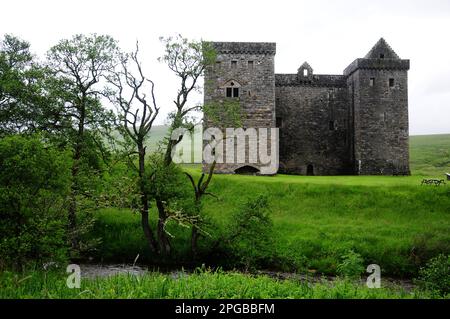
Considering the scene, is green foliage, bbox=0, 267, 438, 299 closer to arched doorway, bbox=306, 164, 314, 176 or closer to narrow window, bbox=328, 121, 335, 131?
arched doorway, bbox=306, 164, 314, 176

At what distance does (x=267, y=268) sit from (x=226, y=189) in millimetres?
10524

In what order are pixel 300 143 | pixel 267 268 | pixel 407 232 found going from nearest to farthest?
pixel 267 268 < pixel 407 232 < pixel 300 143

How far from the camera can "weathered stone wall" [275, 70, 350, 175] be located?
49844mm

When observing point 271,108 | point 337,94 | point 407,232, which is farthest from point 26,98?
point 337,94

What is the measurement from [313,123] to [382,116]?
24.8 ft

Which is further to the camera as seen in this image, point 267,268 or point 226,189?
point 226,189

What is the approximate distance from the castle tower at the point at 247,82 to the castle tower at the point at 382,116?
34.8 ft

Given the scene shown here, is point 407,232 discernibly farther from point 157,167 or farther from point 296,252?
point 157,167

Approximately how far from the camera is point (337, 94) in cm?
5072

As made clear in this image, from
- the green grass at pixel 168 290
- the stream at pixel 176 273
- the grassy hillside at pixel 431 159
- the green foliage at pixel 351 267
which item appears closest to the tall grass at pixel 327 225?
the stream at pixel 176 273

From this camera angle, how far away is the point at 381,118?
46406mm

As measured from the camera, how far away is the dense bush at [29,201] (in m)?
17.5

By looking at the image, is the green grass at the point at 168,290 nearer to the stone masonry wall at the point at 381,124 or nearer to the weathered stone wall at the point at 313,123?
the stone masonry wall at the point at 381,124

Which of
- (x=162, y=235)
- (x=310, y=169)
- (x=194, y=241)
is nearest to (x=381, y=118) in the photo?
(x=310, y=169)
